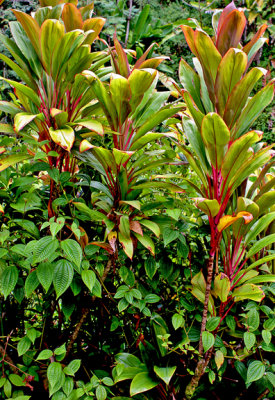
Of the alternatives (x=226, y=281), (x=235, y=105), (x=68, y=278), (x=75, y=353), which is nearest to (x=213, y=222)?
(x=226, y=281)

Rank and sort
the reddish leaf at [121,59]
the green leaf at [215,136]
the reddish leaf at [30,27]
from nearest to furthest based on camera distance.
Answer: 1. the green leaf at [215,136]
2. the reddish leaf at [30,27]
3. the reddish leaf at [121,59]

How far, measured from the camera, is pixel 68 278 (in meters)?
0.96

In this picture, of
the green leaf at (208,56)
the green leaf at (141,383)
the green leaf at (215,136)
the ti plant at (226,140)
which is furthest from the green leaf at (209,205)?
the green leaf at (141,383)

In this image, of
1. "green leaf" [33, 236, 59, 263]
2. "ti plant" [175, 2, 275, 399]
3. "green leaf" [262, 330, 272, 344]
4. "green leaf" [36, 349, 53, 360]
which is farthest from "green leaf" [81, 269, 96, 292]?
"green leaf" [262, 330, 272, 344]

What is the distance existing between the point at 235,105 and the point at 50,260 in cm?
72

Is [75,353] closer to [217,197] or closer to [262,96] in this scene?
[217,197]

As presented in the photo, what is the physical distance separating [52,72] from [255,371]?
116 cm

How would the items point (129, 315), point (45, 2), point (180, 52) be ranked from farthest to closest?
point (180, 52)
point (129, 315)
point (45, 2)

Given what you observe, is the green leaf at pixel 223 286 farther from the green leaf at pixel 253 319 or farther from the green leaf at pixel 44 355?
the green leaf at pixel 44 355

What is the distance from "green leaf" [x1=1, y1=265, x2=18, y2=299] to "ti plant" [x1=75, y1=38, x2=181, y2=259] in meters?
0.27

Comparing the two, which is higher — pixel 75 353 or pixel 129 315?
pixel 129 315

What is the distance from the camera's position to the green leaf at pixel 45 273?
3.10ft

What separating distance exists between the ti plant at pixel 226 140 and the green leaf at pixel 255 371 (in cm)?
13

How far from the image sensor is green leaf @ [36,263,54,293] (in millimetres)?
944
